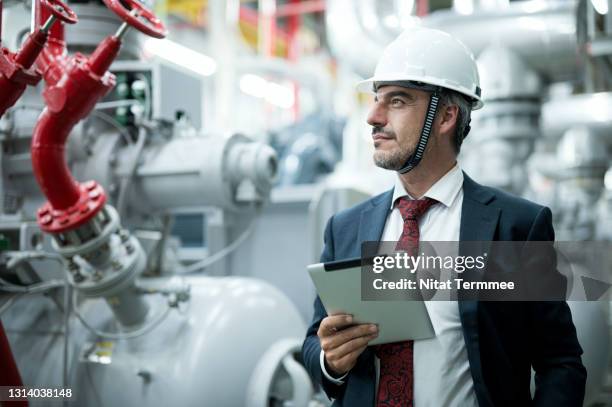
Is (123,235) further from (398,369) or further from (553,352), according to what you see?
(553,352)

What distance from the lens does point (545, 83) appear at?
161 inches

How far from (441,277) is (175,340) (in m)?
1.04

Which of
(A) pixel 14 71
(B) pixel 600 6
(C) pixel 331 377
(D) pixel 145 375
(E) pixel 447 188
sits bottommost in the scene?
(D) pixel 145 375

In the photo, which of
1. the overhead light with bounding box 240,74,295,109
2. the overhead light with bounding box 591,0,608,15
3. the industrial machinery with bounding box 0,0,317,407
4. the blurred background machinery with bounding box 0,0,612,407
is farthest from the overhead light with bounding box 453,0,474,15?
the overhead light with bounding box 240,74,295,109

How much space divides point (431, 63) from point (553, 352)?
0.64 meters

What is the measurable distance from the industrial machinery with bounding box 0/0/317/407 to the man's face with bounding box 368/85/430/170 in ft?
2.23

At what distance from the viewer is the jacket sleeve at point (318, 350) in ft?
4.20

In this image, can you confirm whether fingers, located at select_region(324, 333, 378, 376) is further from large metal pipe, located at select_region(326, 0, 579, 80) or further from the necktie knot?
large metal pipe, located at select_region(326, 0, 579, 80)

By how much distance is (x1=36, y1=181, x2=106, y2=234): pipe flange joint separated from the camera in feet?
5.70

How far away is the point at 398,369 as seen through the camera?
1203 millimetres

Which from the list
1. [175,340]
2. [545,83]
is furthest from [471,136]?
[175,340]

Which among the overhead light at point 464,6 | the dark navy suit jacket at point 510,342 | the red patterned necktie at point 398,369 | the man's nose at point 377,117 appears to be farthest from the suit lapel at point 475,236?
the overhead light at point 464,6

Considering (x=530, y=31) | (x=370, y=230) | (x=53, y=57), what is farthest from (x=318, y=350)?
(x=530, y=31)

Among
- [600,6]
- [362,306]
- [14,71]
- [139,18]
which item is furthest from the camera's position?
[600,6]
